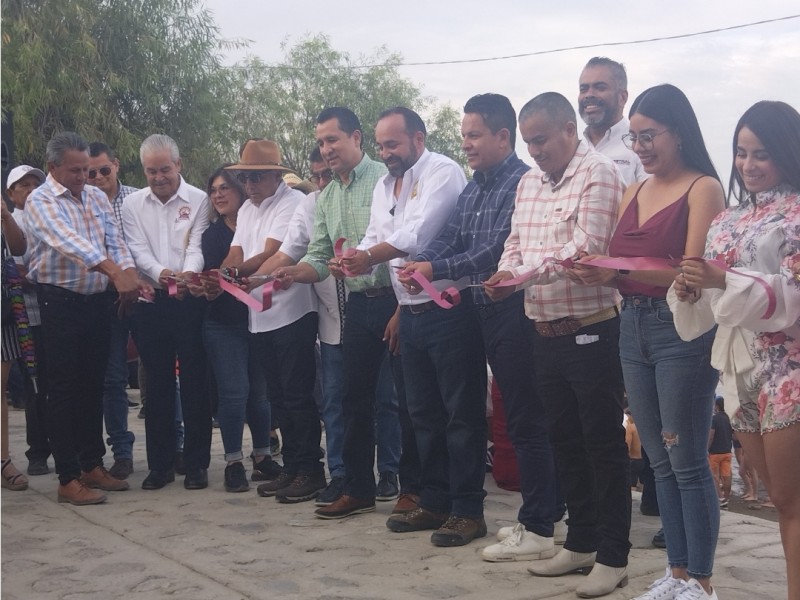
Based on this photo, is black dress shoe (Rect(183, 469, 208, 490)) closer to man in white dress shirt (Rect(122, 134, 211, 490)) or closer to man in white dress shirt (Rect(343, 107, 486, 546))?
man in white dress shirt (Rect(122, 134, 211, 490))

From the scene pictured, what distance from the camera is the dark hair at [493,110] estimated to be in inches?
197

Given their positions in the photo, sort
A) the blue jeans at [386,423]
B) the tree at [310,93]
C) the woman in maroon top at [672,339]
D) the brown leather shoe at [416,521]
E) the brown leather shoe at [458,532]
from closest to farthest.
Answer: the woman in maroon top at [672,339], the brown leather shoe at [458,532], the brown leather shoe at [416,521], the blue jeans at [386,423], the tree at [310,93]

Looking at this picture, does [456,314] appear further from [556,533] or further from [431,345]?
[556,533]

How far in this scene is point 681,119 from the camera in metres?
3.91

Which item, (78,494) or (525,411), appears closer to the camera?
(525,411)

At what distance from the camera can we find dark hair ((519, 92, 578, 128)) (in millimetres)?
4492

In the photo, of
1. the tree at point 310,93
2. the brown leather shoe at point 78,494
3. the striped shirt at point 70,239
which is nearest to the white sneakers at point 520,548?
the brown leather shoe at point 78,494

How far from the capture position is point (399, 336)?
5.38m

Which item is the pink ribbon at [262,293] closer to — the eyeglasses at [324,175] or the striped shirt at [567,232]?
the eyeglasses at [324,175]

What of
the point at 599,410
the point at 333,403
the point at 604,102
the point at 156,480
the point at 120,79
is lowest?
the point at 156,480

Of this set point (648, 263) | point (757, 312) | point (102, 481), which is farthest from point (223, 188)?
point (757, 312)

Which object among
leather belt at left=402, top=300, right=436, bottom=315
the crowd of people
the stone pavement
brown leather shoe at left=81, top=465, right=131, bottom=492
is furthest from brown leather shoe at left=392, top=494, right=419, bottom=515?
brown leather shoe at left=81, top=465, right=131, bottom=492

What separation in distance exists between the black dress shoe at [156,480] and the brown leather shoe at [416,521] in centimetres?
189

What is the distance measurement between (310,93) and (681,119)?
3790 cm
